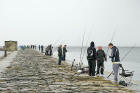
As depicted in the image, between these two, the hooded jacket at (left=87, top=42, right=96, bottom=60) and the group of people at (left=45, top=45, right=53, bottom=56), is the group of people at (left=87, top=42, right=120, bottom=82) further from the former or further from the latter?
the group of people at (left=45, top=45, right=53, bottom=56)

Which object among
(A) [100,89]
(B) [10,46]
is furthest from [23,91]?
(B) [10,46]

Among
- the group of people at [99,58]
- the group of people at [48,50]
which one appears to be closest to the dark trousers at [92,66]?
the group of people at [99,58]

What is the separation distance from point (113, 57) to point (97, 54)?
3804 millimetres

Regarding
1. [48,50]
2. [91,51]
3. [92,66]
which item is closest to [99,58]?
[92,66]

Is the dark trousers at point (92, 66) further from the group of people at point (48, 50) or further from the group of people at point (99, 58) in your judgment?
the group of people at point (48, 50)

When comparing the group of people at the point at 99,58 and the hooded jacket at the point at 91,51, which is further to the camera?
the hooded jacket at the point at 91,51

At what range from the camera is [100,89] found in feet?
33.0

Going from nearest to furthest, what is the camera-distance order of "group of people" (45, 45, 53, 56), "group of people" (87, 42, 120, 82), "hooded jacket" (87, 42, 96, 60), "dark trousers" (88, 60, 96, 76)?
1. "group of people" (87, 42, 120, 82)
2. "hooded jacket" (87, 42, 96, 60)
3. "dark trousers" (88, 60, 96, 76)
4. "group of people" (45, 45, 53, 56)

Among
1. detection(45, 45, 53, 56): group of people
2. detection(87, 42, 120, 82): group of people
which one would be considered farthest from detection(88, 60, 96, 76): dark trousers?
detection(45, 45, 53, 56): group of people

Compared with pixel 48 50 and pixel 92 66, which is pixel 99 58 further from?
pixel 48 50

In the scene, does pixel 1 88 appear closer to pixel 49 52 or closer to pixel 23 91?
pixel 23 91

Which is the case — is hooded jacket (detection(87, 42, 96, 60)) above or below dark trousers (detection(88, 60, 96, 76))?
above

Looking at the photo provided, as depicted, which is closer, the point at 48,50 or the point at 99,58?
the point at 99,58

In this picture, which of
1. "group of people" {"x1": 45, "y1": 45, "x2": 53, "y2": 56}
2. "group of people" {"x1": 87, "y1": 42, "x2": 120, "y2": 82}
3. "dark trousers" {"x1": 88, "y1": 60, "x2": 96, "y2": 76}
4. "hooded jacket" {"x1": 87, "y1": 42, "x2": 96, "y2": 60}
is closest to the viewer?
"group of people" {"x1": 87, "y1": 42, "x2": 120, "y2": 82}
